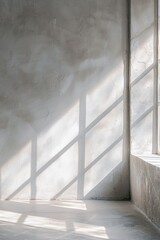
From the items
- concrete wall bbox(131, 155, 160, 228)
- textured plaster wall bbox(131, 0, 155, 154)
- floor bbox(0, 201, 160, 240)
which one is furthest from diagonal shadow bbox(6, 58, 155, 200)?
concrete wall bbox(131, 155, 160, 228)

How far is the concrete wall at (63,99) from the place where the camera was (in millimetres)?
7883

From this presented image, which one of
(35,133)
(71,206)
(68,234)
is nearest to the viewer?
(68,234)

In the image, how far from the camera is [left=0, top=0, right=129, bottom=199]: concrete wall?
7883mm

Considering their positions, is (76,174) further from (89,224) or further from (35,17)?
(35,17)

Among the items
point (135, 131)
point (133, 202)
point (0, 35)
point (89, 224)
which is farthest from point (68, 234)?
point (0, 35)

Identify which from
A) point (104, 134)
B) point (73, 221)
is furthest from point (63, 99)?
point (73, 221)

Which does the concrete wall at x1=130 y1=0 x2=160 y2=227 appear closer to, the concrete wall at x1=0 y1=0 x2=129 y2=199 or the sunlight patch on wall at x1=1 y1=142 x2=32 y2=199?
the concrete wall at x1=0 y1=0 x2=129 y2=199

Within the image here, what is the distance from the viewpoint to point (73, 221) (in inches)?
241

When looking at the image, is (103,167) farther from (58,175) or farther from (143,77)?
(143,77)

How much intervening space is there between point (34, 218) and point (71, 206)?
1.17 metres

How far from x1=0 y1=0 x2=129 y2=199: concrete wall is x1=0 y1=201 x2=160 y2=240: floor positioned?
447 millimetres

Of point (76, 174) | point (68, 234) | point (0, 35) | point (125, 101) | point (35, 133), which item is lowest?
point (68, 234)

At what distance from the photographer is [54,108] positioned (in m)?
7.93

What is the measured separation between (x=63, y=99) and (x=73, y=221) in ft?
8.13
